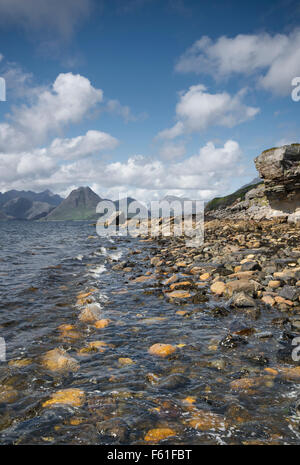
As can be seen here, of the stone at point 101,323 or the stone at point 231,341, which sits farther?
the stone at point 101,323

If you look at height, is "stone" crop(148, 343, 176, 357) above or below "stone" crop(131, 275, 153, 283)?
below

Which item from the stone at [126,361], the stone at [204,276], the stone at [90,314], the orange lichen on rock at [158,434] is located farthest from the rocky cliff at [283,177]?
the orange lichen on rock at [158,434]

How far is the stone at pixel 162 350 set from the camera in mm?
6219

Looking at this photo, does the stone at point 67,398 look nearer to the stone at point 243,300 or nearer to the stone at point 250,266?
the stone at point 243,300

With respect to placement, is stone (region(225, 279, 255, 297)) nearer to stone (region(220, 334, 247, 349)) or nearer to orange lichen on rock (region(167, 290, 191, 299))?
orange lichen on rock (region(167, 290, 191, 299))

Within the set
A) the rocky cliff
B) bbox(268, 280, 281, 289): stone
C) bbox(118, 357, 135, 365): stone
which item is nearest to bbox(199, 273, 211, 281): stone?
bbox(268, 280, 281, 289): stone

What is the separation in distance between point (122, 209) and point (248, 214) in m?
57.5

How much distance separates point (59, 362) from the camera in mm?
5902

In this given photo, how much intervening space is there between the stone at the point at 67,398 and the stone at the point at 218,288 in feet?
21.7

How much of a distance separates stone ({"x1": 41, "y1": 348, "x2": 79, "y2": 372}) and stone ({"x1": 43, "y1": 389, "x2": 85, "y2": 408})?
804 mm

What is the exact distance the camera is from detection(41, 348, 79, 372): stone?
5695 mm

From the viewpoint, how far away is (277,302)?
28.1 feet
